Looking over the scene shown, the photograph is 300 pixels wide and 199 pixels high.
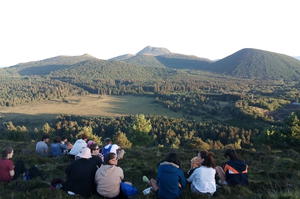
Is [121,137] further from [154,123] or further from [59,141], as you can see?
[154,123]

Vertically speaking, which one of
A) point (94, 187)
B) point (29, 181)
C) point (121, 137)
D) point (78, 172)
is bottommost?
point (121, 137)

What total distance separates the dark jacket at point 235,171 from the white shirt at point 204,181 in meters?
1.19

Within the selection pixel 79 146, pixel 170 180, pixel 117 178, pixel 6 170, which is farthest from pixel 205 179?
pixel 79 146

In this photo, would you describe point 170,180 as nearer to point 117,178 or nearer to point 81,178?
point 117,178

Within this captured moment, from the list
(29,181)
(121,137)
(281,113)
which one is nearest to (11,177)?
(29,181)

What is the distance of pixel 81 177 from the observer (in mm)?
8227

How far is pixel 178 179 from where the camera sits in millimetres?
8172

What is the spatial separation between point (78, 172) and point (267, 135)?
131ft

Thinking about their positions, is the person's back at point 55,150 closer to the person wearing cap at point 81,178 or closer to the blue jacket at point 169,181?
the person wearing cap at point 81,178

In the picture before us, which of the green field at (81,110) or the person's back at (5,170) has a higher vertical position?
the person's back at (5,170)

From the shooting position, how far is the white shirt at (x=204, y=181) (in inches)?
345

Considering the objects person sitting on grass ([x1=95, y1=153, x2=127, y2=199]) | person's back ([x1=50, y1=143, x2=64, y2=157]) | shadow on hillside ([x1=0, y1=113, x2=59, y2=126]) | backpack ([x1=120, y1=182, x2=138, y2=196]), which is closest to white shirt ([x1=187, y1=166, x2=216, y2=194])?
backpack ([x1=120, y1=182, x2=138, y2=196])

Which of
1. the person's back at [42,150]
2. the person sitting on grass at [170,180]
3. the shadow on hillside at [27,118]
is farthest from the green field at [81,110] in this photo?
the person sitting on grass at [170,180]

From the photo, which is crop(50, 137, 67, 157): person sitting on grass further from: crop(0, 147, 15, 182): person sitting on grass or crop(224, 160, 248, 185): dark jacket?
crop(224, 160, 248, 185): dark jacket
